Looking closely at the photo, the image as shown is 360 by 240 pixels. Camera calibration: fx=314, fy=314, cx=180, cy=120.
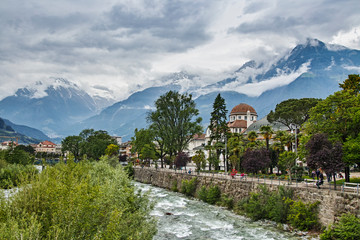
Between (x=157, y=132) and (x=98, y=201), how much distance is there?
5506cm

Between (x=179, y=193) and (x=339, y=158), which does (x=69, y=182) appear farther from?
(x=179, y=193)

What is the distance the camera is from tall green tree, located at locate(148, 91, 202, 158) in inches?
2655

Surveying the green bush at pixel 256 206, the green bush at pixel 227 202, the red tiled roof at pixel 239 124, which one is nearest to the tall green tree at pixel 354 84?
the green bush at pixel 256 206

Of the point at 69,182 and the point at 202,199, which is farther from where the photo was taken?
the point at 202,199

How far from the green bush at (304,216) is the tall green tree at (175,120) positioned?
41564 millimetres

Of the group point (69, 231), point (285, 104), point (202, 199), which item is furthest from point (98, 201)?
point (285, 104)

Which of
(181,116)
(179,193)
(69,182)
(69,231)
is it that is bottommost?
(179,193)

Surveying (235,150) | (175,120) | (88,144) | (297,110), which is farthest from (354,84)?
(88,144)

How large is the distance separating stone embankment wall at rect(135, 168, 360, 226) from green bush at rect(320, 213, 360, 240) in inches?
35.4

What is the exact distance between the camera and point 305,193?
27.3m

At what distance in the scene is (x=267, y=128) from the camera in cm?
5569

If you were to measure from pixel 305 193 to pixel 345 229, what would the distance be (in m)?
6.27

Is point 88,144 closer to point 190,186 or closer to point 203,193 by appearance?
point 190,186

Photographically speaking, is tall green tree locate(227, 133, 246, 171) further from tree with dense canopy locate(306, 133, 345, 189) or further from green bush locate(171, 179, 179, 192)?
tree with dense canopy locate(306, 133, 345, 189)
